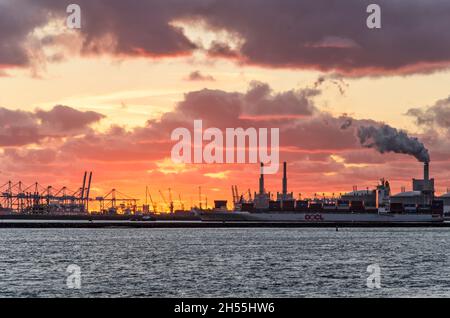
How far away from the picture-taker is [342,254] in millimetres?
117250

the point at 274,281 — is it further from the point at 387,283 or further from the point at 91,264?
the point at 91,264

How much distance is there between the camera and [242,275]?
3211 inches
